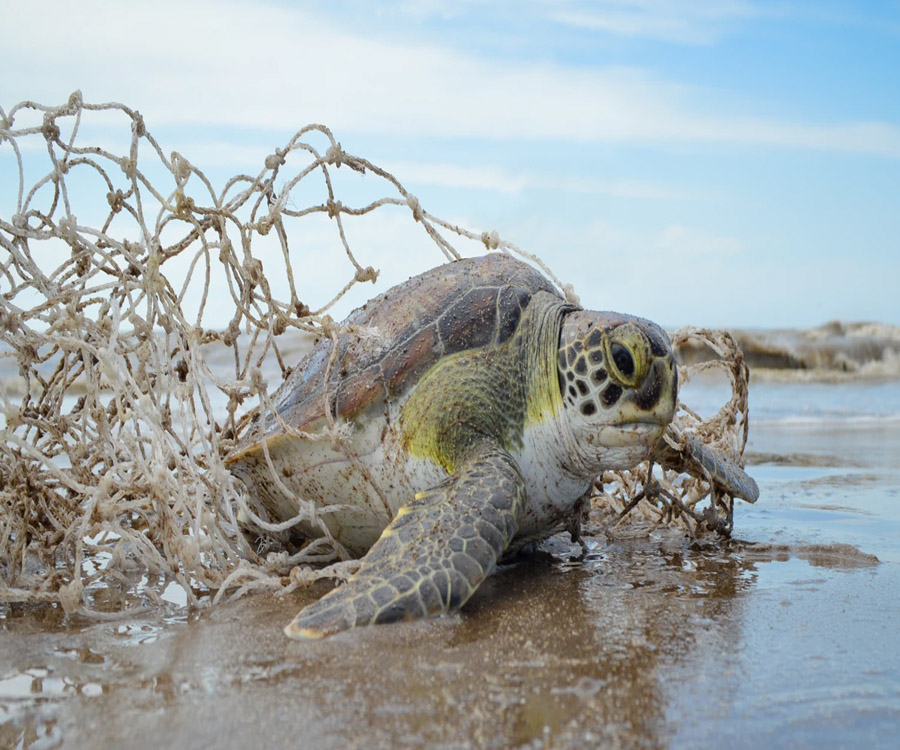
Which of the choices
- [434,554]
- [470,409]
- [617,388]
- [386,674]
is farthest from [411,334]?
[386,674]

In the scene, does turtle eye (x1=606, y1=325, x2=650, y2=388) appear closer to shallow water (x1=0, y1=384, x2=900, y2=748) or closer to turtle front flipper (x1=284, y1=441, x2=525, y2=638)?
turtle front flipper (x1=284, y1=441, x2=525, y2=638)

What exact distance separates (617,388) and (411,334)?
0.87m

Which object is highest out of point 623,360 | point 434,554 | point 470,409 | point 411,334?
point 411,334

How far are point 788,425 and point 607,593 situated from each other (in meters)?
8.84

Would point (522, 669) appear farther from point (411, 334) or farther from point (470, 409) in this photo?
point (411, 334)

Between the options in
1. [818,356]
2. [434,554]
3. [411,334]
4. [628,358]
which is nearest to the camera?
[434,554]

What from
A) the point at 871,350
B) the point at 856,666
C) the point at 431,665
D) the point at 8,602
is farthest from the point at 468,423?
the point at 871,350

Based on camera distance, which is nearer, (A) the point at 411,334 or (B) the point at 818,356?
(A) the point at 411,334

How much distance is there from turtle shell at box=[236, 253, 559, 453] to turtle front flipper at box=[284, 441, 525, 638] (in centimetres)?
53

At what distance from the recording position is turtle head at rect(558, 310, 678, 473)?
3248 mm

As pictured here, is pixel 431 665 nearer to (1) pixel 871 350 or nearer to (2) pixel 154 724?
(2) pixel 154 724

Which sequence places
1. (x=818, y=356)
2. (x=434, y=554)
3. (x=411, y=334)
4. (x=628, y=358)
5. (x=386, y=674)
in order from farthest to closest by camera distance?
(x=818, y=356), (x=411, y=334), (x=628, y=358), (x=434, y=554), (x=386, y=674)

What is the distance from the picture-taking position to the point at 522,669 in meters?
2.14

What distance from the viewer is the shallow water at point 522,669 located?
1.82m
